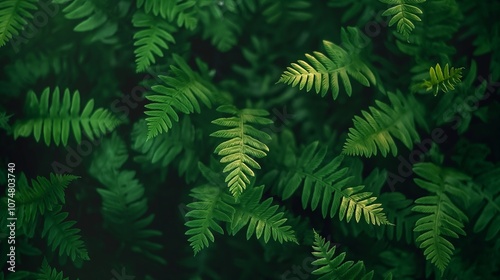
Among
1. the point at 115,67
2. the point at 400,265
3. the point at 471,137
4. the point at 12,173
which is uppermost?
the point at 115,67

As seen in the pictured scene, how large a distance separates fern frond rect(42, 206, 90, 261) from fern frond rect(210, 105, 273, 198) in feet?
1.35

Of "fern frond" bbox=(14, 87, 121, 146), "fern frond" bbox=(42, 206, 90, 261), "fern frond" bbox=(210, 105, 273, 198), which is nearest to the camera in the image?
"fern frond" bbox=(210, 105, 273, 198)

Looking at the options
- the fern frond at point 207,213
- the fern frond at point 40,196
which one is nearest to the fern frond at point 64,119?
the fern frond at point 40,196

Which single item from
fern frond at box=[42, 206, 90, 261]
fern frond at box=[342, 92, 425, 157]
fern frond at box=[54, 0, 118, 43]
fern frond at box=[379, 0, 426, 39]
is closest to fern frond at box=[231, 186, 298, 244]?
fern frond at box=[342, 92, 425, 157]

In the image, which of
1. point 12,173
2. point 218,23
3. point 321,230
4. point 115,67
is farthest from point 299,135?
point 12,173

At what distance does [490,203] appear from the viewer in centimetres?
152

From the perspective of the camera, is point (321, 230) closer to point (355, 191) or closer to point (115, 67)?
point (355, 191)

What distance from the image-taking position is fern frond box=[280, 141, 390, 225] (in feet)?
4.41

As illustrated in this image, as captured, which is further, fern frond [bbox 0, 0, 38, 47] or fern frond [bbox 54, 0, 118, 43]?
fern frond [bbox 54, 0, 118, 43]

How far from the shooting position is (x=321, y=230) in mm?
1656

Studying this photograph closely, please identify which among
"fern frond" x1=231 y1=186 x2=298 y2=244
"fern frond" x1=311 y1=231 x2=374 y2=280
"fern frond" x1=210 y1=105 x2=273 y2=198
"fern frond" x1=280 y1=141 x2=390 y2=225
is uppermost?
"fern frond" x1=210 y1=105 x2=273 y2=198

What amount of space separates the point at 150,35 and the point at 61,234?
0.56 metres

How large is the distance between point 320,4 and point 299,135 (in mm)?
419

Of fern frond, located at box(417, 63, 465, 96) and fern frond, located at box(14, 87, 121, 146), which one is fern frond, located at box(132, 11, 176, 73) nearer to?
fern frond, located at box(14, 87, 121, 146)
